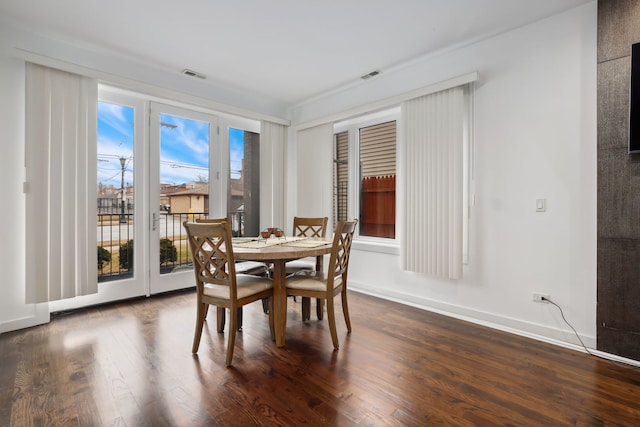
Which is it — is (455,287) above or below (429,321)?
above

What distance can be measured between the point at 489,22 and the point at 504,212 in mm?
1583

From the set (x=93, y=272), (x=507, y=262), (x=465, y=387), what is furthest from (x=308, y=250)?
(x=93, y=272)

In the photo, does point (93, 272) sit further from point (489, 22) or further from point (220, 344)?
point (489, 22)

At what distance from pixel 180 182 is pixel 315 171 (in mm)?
1739

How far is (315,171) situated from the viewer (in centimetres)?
445

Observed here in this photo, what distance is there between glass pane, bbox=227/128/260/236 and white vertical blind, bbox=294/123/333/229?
62 centimetres

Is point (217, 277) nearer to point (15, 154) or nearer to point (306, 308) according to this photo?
point (306, 308)

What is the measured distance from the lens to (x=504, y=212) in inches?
110

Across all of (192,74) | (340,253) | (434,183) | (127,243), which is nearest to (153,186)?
(127,243)

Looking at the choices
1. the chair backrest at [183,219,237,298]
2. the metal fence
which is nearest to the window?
the metal fence

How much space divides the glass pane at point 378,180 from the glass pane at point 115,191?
2.72m

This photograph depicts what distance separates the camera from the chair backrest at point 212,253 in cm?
208

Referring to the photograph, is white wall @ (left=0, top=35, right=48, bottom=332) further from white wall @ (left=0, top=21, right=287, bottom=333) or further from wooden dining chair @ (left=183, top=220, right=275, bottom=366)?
wooden dining chair @ (left=183, top=220, right=275, bottom=366)

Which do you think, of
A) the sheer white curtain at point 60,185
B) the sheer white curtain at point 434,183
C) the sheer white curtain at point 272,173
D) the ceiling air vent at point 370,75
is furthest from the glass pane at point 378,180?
the sheer white curtain at point 60,185
